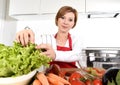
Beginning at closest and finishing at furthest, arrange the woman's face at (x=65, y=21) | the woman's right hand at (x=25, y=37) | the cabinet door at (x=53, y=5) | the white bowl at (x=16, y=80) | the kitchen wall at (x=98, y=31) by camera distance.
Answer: the white bowl at (x=16, y=80), the woman's right hand at (x=25, y=37), the woman's face at (x=65, y=21), the cabinet door at (x=53, y=5), the kitchen wall at (x=98, y=31)

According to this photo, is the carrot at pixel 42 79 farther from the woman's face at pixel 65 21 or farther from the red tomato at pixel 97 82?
the woman's face at pixel 65 21

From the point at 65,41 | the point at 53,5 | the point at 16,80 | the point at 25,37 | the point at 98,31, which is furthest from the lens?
the point at 98,31

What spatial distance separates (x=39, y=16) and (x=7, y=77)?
1639 mm

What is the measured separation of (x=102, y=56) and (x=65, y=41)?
0.64 metres

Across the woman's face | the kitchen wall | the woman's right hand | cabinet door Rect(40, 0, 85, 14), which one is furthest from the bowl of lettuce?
the kitchen wall

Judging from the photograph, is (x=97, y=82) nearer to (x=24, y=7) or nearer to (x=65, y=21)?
(x=65, y=21)

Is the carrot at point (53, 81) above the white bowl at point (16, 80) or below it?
below

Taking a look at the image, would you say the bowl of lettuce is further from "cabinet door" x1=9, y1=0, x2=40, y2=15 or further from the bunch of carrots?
"cabinet door" x1=9, y1=0, x2=40, y2=15

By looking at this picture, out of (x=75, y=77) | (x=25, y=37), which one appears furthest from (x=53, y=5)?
(x=75, y=77)

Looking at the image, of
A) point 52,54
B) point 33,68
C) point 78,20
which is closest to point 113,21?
point 78,20

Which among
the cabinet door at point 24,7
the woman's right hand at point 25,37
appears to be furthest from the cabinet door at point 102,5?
the woman's right hand at point 25,37

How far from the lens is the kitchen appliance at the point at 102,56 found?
209 centimetres

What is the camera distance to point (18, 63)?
511 mm

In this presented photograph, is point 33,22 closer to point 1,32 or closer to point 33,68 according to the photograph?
point 1,32
